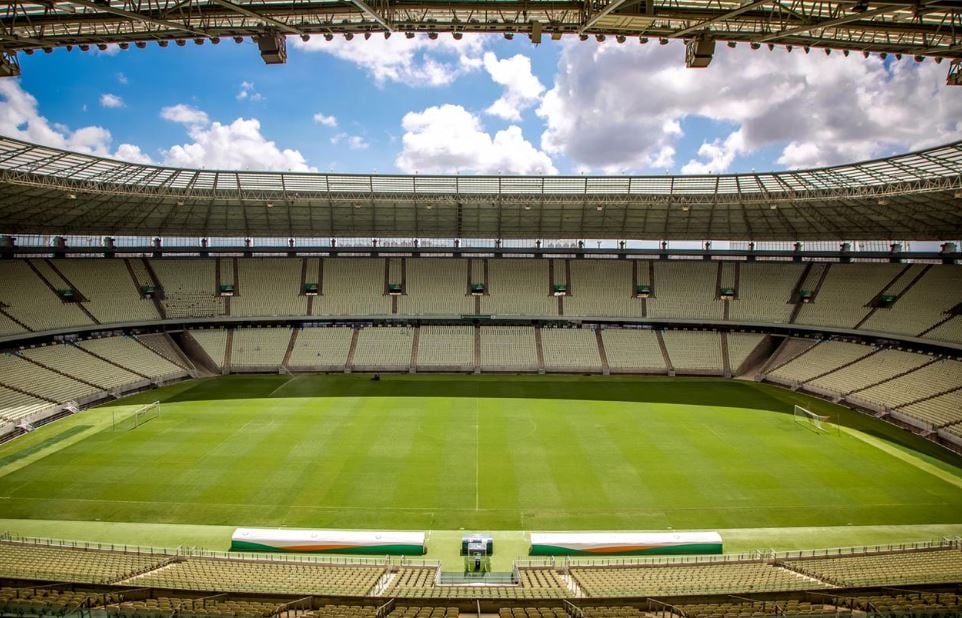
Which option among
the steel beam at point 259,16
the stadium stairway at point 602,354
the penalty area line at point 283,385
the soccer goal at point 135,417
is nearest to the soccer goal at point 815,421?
the stadium stairway at point 602,354

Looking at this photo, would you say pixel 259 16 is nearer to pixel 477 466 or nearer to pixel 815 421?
pixel 477 466

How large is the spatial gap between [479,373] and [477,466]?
1941 cm

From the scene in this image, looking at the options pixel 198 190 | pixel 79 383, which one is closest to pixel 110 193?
pixel 198 190

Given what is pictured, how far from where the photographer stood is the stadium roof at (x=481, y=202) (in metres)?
30.8

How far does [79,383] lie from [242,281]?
16470 mm

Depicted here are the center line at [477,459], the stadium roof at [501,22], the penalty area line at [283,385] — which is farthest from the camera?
the penalty area line at [283,385]

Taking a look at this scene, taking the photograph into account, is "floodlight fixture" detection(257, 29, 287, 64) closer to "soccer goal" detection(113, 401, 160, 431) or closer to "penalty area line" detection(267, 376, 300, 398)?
"soccer goal" detection(113, 401, 160, 431)

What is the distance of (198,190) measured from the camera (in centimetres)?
3734

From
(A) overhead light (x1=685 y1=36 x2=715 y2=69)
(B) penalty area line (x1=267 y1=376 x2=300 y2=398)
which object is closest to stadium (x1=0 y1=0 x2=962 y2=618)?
(A) overhead light (x1=685 y1=36 x2=715 y2=69)

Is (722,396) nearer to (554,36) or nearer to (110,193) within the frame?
(554,36)

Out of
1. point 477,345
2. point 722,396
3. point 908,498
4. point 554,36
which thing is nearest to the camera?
point 554,36

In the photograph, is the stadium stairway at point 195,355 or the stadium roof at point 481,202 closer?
the stadium roof at point 481,202

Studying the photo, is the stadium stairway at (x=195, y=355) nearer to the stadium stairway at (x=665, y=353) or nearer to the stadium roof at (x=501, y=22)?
the stadium roof at (x=501, y=22)

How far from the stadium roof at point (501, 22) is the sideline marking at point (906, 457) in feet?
63.2
